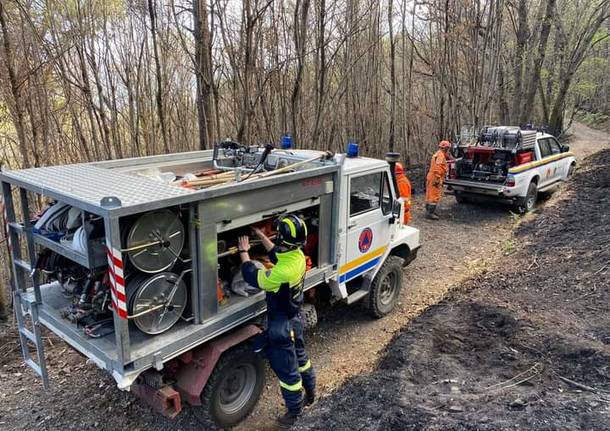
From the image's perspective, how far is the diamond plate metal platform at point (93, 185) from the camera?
2.81m

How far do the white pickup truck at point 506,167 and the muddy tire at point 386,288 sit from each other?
4956mm

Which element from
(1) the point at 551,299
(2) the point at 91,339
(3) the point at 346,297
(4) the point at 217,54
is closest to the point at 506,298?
(1) the point at 551,299

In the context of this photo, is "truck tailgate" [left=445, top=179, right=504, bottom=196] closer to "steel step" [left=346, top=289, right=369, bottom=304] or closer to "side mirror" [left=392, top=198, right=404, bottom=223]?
"side mirror" [left=392, top=198, right=404, bottom=223]

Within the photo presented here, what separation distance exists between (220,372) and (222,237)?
42.3 inches

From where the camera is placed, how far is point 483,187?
9.74 m

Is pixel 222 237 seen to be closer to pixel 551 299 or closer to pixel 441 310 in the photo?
pixel 441 310

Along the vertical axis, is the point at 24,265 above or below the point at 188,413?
above

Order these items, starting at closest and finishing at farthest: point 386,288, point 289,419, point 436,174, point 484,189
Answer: point 289,419 → point 386,288 → point 436,174 → point 484,189

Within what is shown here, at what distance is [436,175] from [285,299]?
265 inches

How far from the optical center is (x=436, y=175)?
9.42m

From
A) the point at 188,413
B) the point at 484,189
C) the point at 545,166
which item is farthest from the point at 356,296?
the point at 545,166

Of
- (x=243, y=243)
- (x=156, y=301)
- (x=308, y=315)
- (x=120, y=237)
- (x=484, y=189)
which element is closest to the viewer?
(x=120, y=237)

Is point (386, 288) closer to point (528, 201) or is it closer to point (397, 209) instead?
point (397, 209)

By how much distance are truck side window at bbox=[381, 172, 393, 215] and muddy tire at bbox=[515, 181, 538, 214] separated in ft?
18.9
